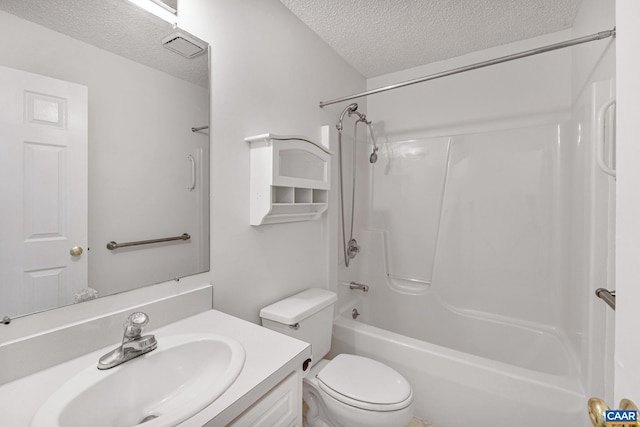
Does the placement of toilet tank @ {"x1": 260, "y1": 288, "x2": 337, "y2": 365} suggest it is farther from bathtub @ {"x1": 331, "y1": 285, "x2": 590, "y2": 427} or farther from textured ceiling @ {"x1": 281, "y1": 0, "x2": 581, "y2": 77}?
textured ceiling @ {"x1": 281, "y1": 0, "x2": 581, "y2": 77}

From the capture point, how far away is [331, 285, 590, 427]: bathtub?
4.14ft

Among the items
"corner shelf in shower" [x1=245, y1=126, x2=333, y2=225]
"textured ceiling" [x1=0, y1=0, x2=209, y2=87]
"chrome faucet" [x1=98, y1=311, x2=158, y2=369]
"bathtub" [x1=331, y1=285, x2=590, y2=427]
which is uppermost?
"textured ceiling" [x1=0, y1=0, x2=209, y2=87]

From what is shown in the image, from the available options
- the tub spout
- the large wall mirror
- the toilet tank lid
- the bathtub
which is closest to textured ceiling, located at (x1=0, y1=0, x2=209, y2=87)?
the large wall mirror

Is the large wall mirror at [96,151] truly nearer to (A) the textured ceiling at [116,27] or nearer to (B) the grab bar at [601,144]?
(A) the textured ceiling at [116,27]

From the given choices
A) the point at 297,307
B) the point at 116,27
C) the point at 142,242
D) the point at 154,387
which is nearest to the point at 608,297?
the point at 297,307

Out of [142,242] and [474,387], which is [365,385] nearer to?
[474,387]

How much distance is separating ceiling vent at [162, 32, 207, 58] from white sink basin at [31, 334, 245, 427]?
1.06 m

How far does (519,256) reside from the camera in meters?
1.96

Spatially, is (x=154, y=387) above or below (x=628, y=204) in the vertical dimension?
below

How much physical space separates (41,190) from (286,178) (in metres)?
0.86

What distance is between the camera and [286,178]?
1.39 meters

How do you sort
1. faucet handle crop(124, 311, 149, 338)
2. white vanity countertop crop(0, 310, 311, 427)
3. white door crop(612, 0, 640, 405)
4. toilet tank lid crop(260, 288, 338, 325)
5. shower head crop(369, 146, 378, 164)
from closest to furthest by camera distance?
white door crop(612, 0, 640, 405) → white vanity countertop crop(0, 310, 311, 427) → faucet handle crop(124, 311, 149, 338) → toilet tank lid crop(260, 288, 338, 325) → shower head crop(369, 146, 378, 164)

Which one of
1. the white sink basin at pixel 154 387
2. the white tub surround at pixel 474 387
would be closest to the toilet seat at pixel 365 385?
the white tub surround at pixel 474 387

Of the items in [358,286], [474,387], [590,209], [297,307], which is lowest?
[474,387]
